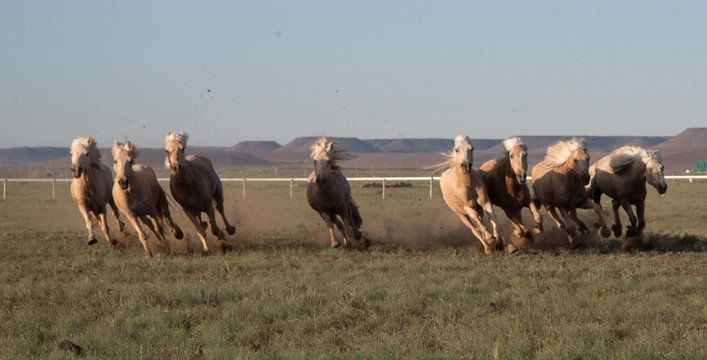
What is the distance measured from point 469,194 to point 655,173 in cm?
309

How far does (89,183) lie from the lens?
14.4 meters

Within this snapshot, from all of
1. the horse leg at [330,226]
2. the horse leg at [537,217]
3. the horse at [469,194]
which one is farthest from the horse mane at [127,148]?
the horse leg at [537,217]

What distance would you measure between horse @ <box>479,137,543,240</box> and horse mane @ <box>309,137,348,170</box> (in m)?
2.54

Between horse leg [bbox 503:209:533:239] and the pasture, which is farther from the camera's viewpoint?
horse leg [bbox 503:209:533:239]

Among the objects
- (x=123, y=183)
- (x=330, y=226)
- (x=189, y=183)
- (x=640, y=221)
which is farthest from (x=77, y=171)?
(x=640, y=221)

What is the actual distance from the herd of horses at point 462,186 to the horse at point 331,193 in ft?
0.06

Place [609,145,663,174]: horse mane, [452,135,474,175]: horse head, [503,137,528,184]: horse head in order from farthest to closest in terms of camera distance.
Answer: [609,145,663,174]: horse mane → [503,137,528,184]: horse head → [452,135,474,175]: horse head

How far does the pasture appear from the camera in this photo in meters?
7.10

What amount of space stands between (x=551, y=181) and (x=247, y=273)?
545 centimetres

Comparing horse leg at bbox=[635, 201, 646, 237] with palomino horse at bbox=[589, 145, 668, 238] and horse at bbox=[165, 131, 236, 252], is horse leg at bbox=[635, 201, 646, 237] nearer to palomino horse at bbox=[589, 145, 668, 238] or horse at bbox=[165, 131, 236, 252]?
palomino horse at bbox=[589, 145, 668, 238]

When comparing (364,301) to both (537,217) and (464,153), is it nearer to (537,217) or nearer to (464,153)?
(464,153)

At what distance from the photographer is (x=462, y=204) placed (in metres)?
13.4

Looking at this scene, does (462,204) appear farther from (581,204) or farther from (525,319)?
(525,319)

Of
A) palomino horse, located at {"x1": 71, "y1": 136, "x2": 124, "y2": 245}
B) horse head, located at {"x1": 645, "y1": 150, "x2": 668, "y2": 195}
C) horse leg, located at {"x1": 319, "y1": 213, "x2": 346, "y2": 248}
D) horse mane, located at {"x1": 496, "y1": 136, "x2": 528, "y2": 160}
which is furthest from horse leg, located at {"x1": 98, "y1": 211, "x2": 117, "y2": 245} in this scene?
horse head, located at {"x1": 645, "y1": 150, "x2": 668, "y2": 195}
